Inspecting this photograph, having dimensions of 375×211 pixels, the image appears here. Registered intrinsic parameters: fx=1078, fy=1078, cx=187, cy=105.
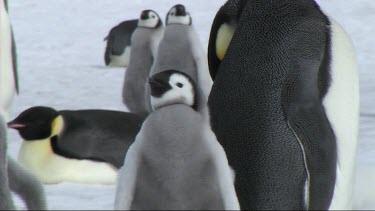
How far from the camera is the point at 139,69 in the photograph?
524 centimetres

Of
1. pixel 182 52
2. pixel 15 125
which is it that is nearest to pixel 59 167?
pixel 15 125

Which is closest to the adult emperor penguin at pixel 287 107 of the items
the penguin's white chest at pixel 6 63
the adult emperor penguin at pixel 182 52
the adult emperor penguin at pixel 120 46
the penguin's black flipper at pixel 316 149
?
the penguin's black flipper at pixel 316 149

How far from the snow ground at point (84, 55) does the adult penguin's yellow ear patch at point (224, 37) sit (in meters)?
0.71

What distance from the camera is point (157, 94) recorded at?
245 cm

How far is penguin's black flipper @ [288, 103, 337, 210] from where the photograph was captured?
2.72 m

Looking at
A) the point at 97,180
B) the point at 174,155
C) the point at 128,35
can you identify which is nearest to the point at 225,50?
the point at 174,155

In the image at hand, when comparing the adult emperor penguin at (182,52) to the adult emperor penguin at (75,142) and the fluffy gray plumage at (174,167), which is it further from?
the fluffy gray plumage at (174,167)

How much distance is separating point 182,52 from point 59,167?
1.00m

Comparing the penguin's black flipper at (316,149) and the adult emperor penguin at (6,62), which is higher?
the penguin's black flipper at (316,149)

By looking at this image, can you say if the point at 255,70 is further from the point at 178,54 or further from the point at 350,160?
the point at 178,54

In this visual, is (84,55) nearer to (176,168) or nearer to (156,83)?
(156,83)

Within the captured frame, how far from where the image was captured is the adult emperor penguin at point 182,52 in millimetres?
4812

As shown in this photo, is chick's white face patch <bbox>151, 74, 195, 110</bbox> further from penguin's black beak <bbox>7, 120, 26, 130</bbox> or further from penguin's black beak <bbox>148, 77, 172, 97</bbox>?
penguin's black beak <bbox>7, 120, 26, 130</bbox>

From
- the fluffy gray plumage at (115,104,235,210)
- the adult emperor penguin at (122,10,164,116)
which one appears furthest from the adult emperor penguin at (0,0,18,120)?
the fluffy gray plumage at (115,104,235,210)
